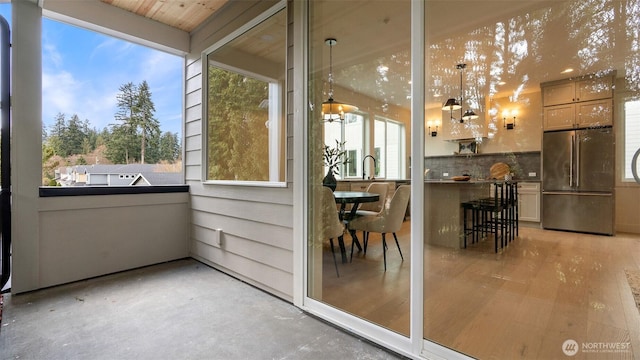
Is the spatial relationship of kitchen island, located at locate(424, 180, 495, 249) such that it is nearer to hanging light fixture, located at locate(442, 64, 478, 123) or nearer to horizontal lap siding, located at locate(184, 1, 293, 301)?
hanging light fixture, located at locate(442, 64, 478, 123)

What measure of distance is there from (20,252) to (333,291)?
2.80 m

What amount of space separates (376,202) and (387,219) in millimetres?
215

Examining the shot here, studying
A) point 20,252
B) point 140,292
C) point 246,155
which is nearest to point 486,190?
point 246,155

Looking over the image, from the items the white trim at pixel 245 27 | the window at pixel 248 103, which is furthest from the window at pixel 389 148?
the white trim at pixel 245 27

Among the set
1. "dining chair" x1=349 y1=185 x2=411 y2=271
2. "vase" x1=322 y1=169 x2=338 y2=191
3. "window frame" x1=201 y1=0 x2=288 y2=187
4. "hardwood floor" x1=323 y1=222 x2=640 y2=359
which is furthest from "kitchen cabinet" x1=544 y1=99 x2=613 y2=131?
"window frame" x1=201 y1=0 x2=288 y2=187

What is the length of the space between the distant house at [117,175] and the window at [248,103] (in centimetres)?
61

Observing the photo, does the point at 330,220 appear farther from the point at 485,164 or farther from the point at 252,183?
the point at 485,164

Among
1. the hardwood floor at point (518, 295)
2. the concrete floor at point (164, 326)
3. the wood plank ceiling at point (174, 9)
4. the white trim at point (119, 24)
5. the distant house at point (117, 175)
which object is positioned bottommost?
the concrete floor at point (164, 326)

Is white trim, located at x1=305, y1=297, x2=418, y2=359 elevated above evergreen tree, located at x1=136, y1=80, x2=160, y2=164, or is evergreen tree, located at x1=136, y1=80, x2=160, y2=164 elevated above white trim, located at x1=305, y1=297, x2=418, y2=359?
evergreen tree, located at x1=136, y1=80, x2=160, y2=164

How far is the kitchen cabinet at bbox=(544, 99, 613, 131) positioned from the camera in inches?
65.8

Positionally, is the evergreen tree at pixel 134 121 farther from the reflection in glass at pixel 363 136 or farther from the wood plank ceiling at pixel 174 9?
the reflection in glass at pixel 363 136

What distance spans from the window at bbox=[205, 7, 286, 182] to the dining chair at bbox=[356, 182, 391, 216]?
786 mm

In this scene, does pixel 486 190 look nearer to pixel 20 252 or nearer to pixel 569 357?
pixel 569 357

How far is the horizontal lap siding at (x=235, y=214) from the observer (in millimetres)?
2627
